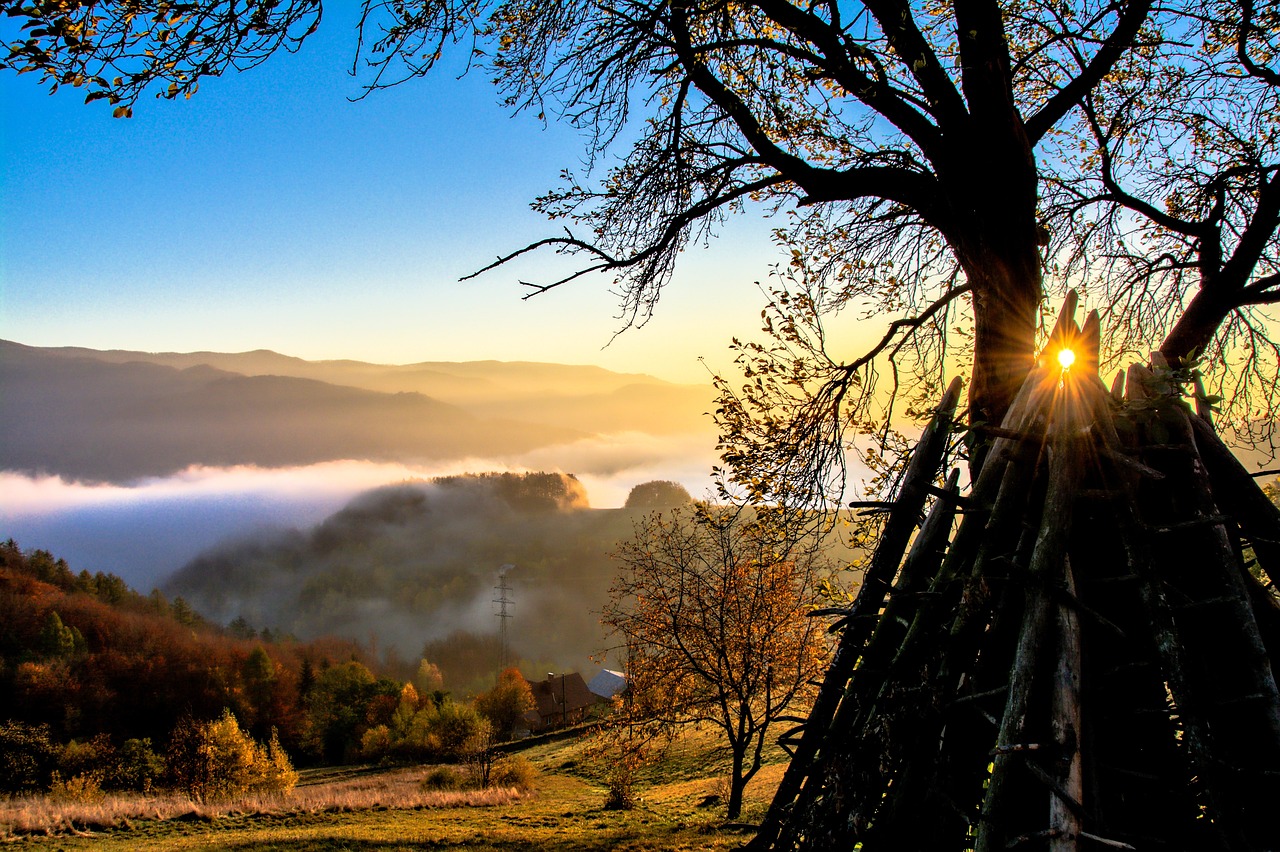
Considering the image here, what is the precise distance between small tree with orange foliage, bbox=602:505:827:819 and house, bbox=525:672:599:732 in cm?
7967

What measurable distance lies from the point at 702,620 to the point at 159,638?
11863 centimetres

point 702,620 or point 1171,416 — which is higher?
point 1171,416

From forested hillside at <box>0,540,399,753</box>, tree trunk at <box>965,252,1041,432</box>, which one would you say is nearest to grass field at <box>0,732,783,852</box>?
tree trunk at <box>965,252,1041,432</box>

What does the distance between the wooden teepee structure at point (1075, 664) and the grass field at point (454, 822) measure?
1118 cm

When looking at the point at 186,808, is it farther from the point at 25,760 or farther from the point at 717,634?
the point at 25,760

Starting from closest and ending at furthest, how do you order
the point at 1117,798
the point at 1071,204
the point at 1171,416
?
the point at 1117,798
the point at 1171,416
the point at 1071,204

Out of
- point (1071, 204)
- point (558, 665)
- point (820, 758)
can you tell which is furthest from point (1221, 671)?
point (558, 665)

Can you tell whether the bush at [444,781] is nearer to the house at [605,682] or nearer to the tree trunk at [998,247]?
the tree trunk at [998,247]

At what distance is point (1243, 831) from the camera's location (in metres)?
2.94

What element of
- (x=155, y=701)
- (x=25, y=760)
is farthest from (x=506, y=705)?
(x=25, y=760)

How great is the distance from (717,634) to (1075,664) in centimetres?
1545

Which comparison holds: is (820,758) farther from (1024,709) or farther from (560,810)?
(560,810)

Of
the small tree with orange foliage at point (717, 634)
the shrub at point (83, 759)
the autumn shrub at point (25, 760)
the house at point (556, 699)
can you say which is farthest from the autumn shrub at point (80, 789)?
the house at point (556, 699)

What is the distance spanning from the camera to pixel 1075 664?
317cm
